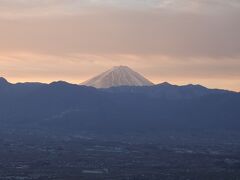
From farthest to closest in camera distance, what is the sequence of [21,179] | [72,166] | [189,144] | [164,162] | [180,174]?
[189,144] < [164,162] < [72,166] < [180,174] < [21,179]

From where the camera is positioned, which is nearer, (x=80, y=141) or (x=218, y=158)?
(x=218, y=158)

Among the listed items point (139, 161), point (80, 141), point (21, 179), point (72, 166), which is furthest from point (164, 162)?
point (80, 141)

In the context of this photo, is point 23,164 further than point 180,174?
Yes

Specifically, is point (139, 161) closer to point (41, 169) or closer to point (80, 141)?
point (41, 169)

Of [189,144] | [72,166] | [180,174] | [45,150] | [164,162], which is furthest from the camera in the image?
[189,144]

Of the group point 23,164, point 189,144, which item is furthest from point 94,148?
point 23,164

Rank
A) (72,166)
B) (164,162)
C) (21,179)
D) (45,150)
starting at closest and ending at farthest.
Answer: (21,179)
(72,166)
(164,162)
(45,150)

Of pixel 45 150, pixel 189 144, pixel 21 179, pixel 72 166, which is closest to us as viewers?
pixel 21 179

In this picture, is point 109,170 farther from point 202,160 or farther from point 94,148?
point 94,148
